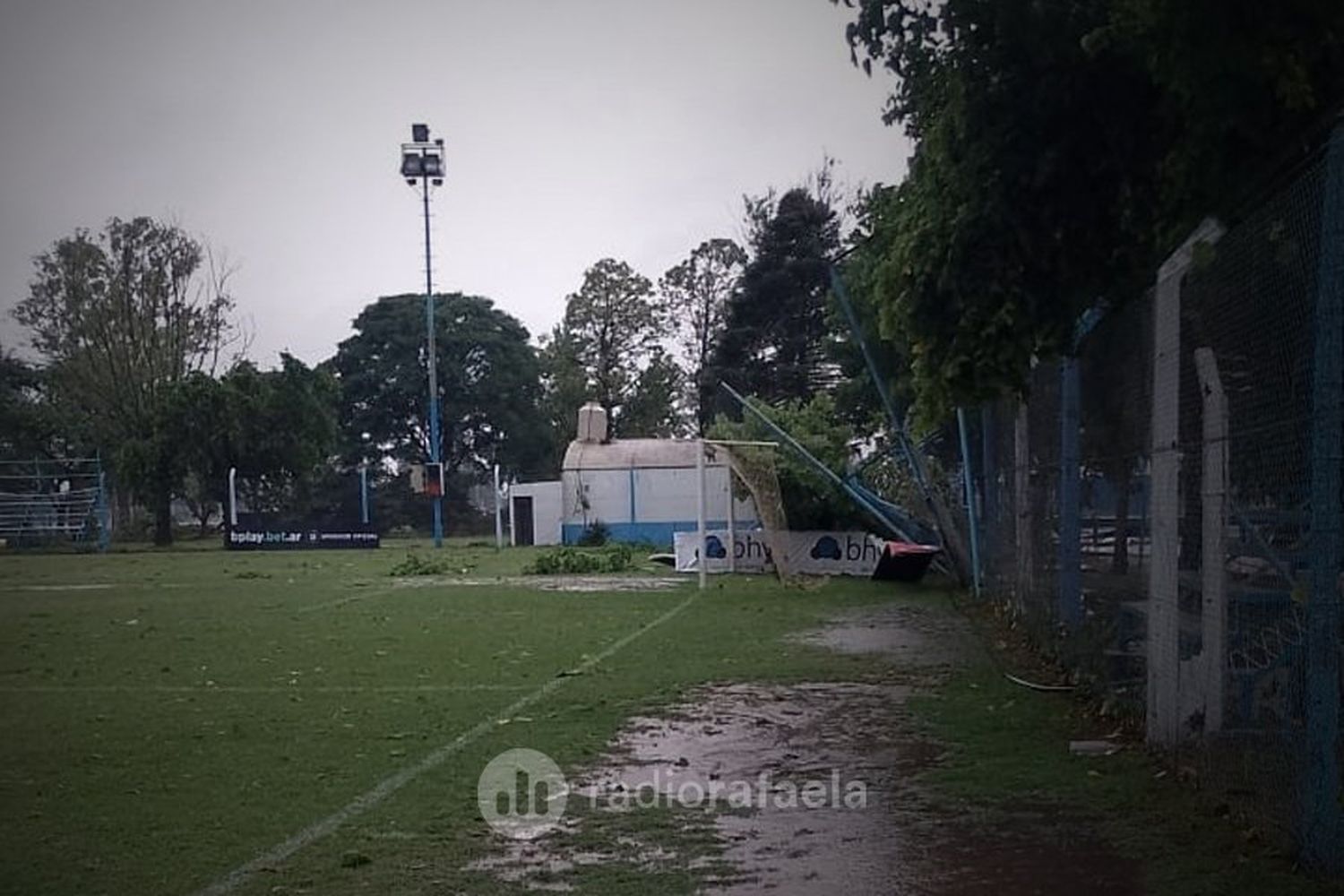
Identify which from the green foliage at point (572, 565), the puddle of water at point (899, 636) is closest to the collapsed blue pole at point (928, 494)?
the puddle of water at point (899, 636)

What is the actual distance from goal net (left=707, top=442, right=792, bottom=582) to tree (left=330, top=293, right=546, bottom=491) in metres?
46.6

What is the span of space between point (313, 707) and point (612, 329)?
57.2m

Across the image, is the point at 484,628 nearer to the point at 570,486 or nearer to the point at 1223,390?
the point at 1223,390

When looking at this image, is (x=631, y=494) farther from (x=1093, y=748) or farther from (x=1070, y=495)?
(x=1093, y=748)

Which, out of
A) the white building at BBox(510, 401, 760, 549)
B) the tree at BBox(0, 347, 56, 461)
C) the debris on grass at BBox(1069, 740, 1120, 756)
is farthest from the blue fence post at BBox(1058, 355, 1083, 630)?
the tree at BBox(0, 347, 56, 461)

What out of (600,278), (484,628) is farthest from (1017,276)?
(600,278)

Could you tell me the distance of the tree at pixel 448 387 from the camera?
231 ft

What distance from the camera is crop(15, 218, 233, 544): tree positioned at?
1994 inches

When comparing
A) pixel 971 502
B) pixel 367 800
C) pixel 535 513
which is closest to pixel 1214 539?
pixel 367 800

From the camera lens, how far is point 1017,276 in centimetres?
910

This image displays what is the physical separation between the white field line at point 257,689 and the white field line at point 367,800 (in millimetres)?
684

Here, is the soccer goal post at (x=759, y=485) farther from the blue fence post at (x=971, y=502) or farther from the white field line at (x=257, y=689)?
the white field line at (x=257, y=689)

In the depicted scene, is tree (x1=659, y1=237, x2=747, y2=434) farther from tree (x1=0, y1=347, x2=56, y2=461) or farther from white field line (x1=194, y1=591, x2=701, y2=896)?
white field line (x1=194, y1=591, x2=701, y2=896)

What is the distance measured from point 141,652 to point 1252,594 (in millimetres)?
11494
